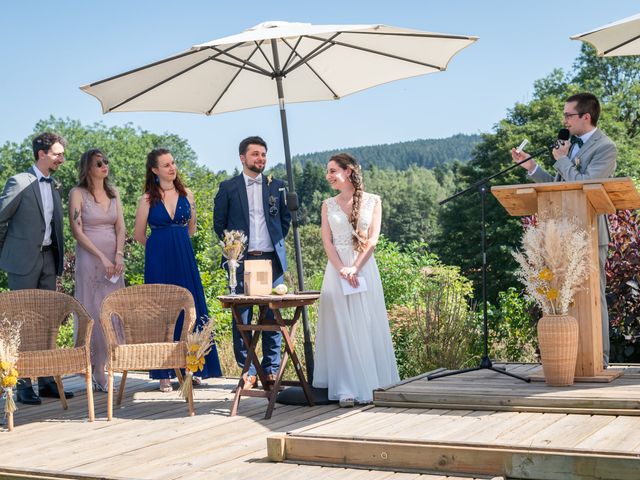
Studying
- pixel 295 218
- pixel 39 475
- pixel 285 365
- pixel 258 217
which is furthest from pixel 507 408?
pixel 258 217

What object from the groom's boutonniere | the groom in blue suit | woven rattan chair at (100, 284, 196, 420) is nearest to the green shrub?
the groom in blue suit

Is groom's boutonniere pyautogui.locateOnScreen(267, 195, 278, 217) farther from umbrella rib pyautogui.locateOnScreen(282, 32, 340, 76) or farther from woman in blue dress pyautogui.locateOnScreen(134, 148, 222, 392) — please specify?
umbrella rib pyautogui.locateOnScreen(282, 32, 340, 76)

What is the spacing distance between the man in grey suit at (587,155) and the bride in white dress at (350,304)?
1211 millimetres

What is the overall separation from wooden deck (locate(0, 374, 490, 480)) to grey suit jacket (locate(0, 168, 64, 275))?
115cm

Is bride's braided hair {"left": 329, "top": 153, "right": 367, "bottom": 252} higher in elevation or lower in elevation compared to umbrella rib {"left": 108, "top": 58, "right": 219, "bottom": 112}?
lower

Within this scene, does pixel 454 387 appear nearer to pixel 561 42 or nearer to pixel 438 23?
pixel 561 42

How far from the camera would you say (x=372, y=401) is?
613cm

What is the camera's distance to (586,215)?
5.49 meters

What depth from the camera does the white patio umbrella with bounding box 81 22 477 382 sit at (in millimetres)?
6684

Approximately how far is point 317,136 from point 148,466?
69.8 metres

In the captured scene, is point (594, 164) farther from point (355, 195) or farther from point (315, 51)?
point (315, 51)

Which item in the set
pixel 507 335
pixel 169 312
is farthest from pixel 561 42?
pixel 169 312

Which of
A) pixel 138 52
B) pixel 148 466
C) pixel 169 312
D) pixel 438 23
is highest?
pixel 438 23

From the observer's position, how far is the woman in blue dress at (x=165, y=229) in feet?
24.0
